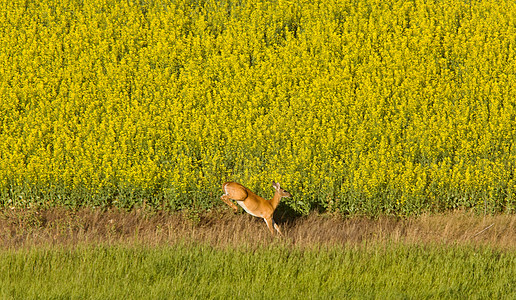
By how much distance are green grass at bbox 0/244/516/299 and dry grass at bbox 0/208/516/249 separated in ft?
1.32

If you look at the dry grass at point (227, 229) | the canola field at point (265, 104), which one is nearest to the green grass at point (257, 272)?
the dry grass at point (227, 229)

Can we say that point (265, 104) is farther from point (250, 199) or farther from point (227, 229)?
point (250, 199)

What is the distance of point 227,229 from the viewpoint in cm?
889

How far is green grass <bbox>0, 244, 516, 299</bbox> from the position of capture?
6449 millimetres

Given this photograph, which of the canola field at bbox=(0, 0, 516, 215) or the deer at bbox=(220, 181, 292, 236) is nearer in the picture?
the deer at bbox=(220, 181, 292, 236)

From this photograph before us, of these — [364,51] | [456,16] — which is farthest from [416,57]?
[456,16]

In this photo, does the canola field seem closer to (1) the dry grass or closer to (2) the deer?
(1) the dry grass

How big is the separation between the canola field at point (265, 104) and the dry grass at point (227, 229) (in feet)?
1.30

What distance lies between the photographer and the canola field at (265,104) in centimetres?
1007

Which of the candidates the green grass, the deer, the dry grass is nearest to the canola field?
the dry grass

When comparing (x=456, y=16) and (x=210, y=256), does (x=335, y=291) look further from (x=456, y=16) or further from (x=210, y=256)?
(x=456, y=16)

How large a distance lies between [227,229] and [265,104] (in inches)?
127

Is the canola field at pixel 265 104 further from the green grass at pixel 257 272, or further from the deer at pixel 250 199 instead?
the green grass at pixel 257 272

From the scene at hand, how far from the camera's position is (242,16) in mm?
13531
